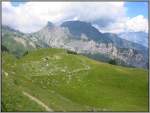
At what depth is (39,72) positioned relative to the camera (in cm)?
7756

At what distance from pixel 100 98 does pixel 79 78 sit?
1196 cm

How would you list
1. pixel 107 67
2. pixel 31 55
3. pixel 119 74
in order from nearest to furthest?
pixel 119 74 < pixel 107 67 < pixel 31 55

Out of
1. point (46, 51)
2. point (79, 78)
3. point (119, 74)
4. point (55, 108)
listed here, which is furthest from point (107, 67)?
point (55, 108)

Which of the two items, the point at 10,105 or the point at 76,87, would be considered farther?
the point at 76,87

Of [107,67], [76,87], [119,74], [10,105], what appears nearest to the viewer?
[10,105]

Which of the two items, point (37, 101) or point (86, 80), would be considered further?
point (86, 80)

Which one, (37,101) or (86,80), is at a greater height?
(37,101)

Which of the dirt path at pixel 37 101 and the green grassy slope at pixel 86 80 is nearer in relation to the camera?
the dirt path at pixel 37 101

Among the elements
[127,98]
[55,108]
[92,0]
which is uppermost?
[92,0]

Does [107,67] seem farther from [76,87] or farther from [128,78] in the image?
[76,87]

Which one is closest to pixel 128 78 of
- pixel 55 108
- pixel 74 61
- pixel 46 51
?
pixel 74 61

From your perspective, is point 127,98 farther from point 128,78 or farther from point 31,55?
point 31,55

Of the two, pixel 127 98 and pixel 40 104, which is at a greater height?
pixel 40 104

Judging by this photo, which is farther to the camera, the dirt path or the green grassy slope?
the green grassy slope
